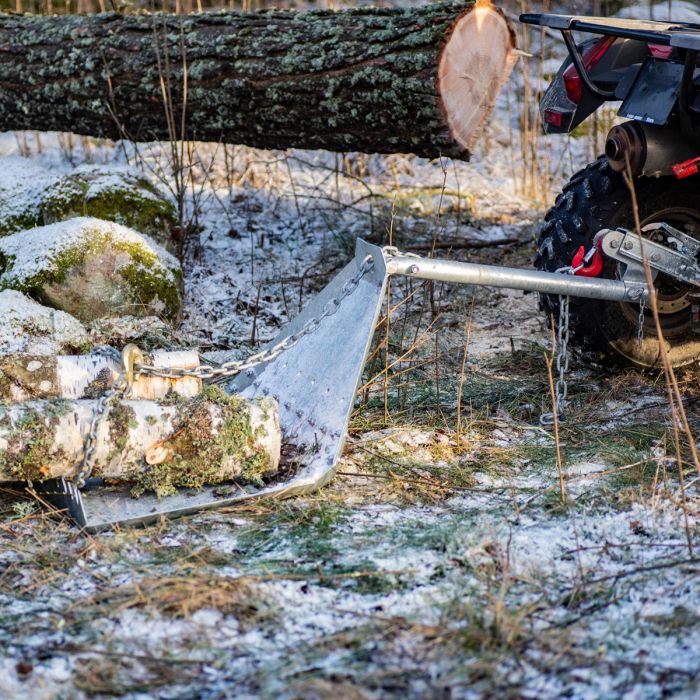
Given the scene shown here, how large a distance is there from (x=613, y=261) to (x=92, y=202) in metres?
2.70

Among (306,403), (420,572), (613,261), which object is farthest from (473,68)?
(420,572)

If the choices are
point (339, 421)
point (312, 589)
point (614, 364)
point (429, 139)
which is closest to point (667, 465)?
point (614, 364)

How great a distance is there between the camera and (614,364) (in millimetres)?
3492

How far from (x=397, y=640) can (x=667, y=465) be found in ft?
4.21

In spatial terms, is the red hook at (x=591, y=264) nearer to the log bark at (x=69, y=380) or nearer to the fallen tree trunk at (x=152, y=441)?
the fallen tree trunk at (x=152, y=441)

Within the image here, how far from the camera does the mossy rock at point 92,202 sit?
4.66 meters

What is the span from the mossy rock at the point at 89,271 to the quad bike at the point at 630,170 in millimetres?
1760

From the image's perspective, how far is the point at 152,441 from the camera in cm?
256

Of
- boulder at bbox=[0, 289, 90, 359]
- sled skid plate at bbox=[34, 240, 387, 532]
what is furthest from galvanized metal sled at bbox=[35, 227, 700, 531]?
boulder at bbox=[0, 289, 90, 359]

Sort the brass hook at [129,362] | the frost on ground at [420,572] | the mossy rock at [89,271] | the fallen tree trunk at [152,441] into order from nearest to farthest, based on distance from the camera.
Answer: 1. the frost on ground at [420,572]
2. the fallen tree trunk at [152,441]
3. the brass hook at [129,362]
4. the mossy rock at [89,271]

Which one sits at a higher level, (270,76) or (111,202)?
(270,76)

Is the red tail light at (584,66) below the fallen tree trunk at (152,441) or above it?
above

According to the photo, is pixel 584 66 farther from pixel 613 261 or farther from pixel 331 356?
pixel 331 356

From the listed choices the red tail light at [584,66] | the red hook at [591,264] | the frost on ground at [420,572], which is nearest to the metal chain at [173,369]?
the frost on ground at [420,572]
